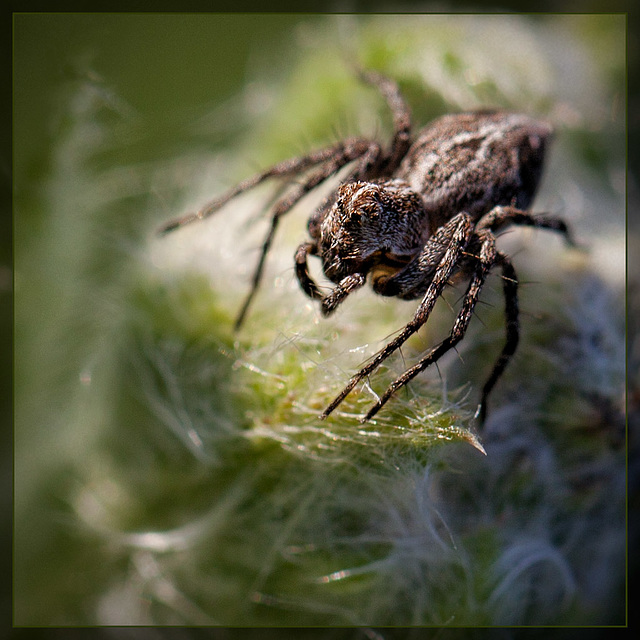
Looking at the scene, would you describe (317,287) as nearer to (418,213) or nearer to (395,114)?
(418,213)

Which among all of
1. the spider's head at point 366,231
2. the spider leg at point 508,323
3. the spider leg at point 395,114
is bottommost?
the spider leg at point 508,323

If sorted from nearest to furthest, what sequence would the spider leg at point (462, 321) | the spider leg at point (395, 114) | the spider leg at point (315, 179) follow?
the spider leg at point (462, 321) → the spider leg at point (315, 179) → the spider leg at point (395, 114)

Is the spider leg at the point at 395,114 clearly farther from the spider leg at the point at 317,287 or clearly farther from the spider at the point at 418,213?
the spider leg at the point at 317,287

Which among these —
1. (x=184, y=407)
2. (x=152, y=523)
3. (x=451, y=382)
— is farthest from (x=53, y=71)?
(x=451, y=382)

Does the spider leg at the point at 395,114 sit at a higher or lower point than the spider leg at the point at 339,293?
higher

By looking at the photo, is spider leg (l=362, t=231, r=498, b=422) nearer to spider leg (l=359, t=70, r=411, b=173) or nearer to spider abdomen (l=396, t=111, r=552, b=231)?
spider abdomen (l=396, t=111, r=552, b=231)

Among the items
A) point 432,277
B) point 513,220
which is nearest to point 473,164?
point 513,220

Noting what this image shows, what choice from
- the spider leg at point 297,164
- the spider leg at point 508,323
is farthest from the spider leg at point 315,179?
the spider leg at point 508,323
